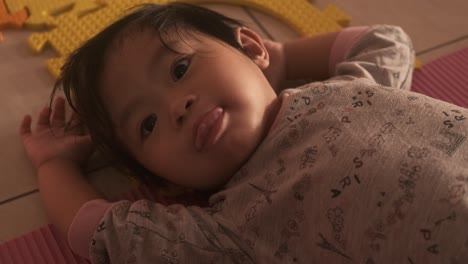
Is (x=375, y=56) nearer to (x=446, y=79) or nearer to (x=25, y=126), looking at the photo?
(x=446, y=79)

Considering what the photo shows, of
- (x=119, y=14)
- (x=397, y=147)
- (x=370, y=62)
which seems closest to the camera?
(x=397, y=147)

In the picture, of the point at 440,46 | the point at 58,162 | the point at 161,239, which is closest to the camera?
the point at 161,239

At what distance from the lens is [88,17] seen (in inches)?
40.3

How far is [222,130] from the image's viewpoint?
71 centimetres

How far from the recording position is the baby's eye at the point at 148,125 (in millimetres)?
736

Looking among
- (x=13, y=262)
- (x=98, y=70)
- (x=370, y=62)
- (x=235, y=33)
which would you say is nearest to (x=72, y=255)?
(x=13, y=262)

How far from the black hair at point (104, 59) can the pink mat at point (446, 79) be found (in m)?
0.35

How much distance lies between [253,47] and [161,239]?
1.04ft

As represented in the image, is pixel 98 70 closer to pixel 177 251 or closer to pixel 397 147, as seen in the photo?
pixel 177 251

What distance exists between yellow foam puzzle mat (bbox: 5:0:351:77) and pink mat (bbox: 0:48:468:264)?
0.19 meters

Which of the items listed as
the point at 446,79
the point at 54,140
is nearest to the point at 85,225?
the point at 54,140

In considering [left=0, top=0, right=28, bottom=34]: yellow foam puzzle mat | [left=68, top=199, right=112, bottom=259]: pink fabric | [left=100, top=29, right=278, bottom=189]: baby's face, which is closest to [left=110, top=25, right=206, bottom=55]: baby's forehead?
[left=100, top=29, right=278, bottom=189]: baby's face

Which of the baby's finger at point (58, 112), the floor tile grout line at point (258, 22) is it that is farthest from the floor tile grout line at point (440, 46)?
the baby's finger at point (58, 112)

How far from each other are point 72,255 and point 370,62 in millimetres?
507
